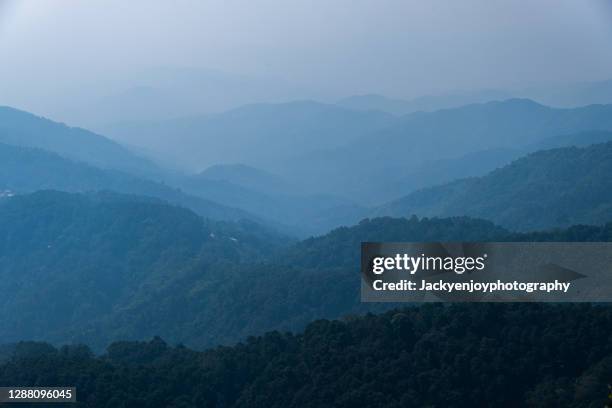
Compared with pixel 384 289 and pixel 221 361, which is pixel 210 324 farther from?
pixel 384 289

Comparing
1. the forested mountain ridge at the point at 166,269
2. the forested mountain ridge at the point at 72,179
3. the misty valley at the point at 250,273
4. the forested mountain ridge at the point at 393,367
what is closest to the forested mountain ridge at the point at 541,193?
the misty valley at the point at 250,273

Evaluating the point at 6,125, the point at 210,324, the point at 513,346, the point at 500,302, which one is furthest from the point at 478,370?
the point at 6,125

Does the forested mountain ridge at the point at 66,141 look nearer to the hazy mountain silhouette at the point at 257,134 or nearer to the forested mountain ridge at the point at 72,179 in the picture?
the forested mountain ridge at the point at 72,179

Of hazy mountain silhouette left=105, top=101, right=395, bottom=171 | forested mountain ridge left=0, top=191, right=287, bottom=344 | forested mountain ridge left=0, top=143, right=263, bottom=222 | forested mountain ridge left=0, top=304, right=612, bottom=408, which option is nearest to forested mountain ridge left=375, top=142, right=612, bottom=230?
forested mountain ridge left=0, top=191, right=287, bottom=344

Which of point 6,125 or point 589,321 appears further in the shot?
point 6,125

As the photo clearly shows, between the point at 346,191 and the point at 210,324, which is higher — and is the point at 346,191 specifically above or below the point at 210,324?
above

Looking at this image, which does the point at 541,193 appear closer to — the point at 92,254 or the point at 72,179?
the point at 92,254

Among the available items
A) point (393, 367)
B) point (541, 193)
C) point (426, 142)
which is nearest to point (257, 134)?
point (426, 142)

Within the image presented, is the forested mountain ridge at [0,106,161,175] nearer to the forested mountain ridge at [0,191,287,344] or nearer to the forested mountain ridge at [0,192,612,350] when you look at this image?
the forested mountain ridge at [0,191,287,344]
